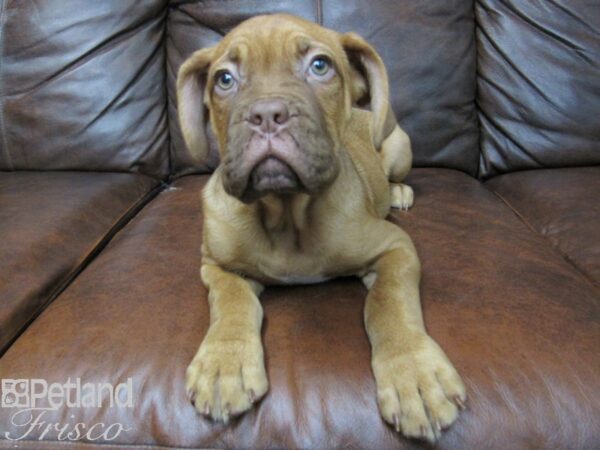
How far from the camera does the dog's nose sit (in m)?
1.26

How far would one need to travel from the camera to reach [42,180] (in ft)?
8.02

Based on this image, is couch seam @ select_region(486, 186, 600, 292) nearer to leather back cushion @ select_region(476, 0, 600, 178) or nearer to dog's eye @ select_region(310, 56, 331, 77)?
leather back cushion @ select_region(476, 0, 600, 178)

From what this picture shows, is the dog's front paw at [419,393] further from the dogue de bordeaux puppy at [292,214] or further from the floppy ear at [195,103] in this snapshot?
the floppy ear at [195,103]

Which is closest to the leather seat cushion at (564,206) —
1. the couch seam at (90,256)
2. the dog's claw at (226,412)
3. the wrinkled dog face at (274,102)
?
the wrinkled dog face at (274,102)

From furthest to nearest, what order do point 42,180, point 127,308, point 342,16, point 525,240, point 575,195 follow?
point 342,16
point 42,180
point 575,195
point 525,240
point 127,308

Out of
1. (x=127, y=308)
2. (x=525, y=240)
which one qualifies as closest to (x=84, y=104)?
(x=127, y=308)

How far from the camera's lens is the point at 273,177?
1317 mm

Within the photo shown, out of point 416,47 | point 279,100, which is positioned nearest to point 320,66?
point 279,100

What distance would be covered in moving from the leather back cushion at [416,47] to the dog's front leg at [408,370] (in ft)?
4.75

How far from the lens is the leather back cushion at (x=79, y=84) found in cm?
267

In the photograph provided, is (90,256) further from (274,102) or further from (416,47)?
(416,47)

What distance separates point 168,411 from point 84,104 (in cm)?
196

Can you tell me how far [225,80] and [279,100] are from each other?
32 centimetres

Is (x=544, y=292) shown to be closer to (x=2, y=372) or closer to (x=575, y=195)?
(x=575, y=195)
